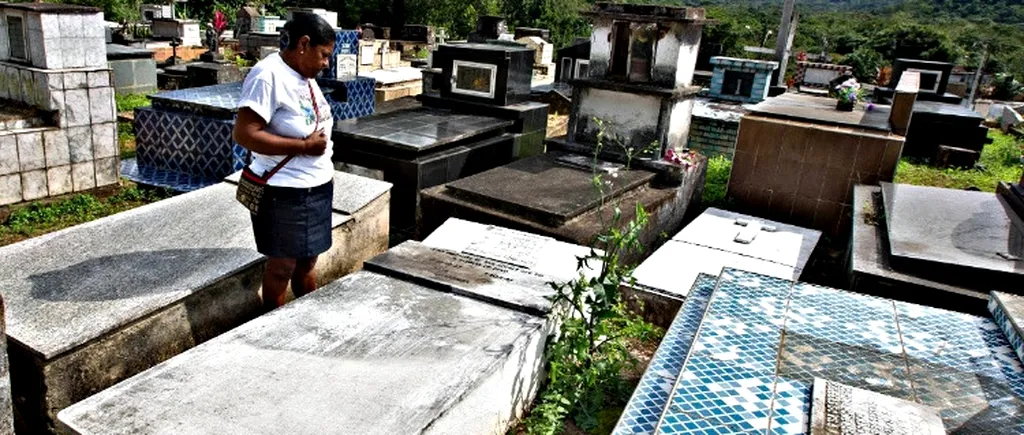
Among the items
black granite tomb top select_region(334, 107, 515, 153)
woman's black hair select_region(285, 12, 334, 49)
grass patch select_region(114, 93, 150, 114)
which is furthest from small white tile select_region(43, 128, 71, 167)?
grass patch select_region(114, 93, 150, 114)

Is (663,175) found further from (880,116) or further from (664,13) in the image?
(880,116)

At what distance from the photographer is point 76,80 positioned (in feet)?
20.8

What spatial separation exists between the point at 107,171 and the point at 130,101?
17.1 ft

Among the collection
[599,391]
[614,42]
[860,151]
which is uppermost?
[614,42]

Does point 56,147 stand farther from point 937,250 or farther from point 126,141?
point 937,250

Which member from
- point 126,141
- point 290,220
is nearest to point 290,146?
point 290,220

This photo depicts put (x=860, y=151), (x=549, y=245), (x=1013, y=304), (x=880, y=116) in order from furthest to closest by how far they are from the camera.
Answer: (x=880, y=116) → (x=860, y=151) → (x=549, y=245) → (x=1013, y=304)

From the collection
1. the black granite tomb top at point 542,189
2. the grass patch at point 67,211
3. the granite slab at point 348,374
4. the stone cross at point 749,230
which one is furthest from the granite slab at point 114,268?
the stone cross at point 749,230

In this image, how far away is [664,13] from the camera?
701cm

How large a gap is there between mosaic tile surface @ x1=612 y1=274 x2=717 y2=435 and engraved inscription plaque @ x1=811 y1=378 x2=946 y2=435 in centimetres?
58

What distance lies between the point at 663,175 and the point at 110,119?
5.45 meters

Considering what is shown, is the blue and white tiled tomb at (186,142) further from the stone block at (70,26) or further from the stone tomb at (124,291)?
the stone tomb at (124,291)

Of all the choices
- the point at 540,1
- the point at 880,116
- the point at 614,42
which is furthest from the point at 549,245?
the point at 540,1

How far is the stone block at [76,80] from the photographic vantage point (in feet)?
20.5
